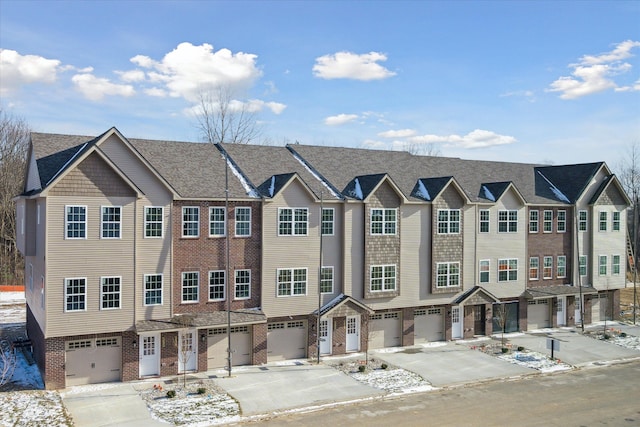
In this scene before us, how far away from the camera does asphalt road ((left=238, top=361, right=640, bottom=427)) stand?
22719mm

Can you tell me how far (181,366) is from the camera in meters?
28.5

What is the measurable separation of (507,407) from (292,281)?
1271 cm

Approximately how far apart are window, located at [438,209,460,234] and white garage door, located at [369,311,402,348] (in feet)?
19.9

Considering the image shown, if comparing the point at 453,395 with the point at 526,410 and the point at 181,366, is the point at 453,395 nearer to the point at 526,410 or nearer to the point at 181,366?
the point at 526,410

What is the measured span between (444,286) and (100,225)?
68.4 feet

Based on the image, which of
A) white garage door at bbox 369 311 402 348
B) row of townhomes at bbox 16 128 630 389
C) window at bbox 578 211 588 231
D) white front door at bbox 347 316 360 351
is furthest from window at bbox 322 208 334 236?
window at bbox 578 211 588 231

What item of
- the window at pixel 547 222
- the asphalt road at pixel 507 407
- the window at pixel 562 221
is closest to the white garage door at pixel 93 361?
the asphalt road at pixel 507 407

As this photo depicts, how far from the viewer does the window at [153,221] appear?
90.2 ft

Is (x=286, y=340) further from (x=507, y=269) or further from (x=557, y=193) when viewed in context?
(x=557, y=193)

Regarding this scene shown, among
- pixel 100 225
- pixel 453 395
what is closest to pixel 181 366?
pixel 100 225

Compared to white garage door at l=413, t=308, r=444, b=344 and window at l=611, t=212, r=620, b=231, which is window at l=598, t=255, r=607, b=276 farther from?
white garage door at l=413, t=308, r=444, b=344

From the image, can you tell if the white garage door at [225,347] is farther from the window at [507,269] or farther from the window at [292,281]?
the window at [507,269]

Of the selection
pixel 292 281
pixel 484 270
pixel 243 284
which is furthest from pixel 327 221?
pixel 484 270

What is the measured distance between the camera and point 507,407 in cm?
2453
